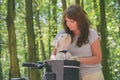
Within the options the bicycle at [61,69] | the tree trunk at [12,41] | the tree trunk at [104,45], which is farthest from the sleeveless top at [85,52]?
the tree trunk at [104,45]

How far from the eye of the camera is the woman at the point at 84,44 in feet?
12.7

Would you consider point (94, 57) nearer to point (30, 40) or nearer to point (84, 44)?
point (84, 44)

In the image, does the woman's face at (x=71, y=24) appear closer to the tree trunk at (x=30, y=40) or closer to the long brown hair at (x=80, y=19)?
the long brown hair at (x=80, y=19)

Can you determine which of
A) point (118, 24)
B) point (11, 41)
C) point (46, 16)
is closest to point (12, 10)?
point (11, 41)

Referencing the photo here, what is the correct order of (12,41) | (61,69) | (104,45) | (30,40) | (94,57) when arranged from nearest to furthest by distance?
(61,69) < (94,57) < (30,40) < (12,41) < (104,45)

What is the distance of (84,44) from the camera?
3.91 m

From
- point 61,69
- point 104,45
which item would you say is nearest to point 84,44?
point 61,69

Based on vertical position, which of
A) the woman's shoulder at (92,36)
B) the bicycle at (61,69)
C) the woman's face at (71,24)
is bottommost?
the bicycle at (61,69)

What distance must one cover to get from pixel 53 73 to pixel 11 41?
1109 centimetres

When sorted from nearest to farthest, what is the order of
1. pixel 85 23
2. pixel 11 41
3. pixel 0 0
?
pixel 85 23
pixel 11 41
pixel 0 0

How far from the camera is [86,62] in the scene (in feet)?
12.6

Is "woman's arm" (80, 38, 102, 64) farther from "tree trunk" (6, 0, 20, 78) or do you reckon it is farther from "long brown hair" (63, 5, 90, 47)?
"tree trunk" (6, 0, 20, 78)

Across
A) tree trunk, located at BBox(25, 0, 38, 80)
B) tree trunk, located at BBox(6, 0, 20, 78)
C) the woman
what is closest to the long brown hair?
the woman

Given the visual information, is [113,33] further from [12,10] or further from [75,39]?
[75,39]
